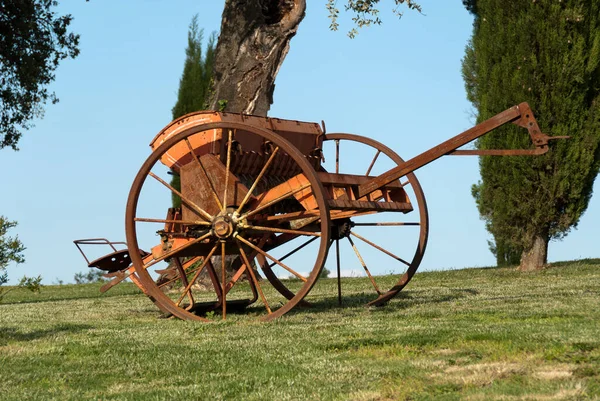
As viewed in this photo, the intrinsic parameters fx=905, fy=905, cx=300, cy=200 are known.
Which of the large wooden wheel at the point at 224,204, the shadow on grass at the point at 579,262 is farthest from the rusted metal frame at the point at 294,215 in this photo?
the shadow on grass at the point at 579,262

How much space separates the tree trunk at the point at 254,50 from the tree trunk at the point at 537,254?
237 inches

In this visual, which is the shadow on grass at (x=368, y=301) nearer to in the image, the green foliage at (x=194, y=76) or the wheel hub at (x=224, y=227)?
the wheel hub at (x=224, y=227)

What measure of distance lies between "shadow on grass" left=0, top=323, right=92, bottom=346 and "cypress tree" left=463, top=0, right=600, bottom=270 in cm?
1055

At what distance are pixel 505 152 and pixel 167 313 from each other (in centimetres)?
408

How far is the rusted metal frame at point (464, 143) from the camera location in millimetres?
8953

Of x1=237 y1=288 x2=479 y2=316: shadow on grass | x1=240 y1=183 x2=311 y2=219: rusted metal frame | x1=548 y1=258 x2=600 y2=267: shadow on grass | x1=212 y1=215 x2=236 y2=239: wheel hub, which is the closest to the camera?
x1=240 y1=183 x2=311 y2=219: rusted metal frame

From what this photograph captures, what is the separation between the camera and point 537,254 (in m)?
18.0

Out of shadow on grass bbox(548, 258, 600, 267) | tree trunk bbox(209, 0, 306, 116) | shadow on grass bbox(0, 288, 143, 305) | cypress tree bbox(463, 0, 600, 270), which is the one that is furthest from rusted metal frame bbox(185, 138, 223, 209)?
shadow on grass bbox(548, 258, 600, 267)

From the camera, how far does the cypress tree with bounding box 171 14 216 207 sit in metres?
26.9

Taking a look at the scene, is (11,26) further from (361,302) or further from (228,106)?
(361,302)

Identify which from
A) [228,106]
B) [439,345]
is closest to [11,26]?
[228,106]

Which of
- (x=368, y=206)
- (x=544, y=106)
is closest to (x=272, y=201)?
(x=368, y=206)

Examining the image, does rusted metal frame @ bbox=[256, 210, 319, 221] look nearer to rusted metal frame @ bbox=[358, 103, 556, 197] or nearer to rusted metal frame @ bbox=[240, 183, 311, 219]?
rusted metal frame @ bbox=[240, 183, 311, 219]

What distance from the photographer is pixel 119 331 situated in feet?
29.5
